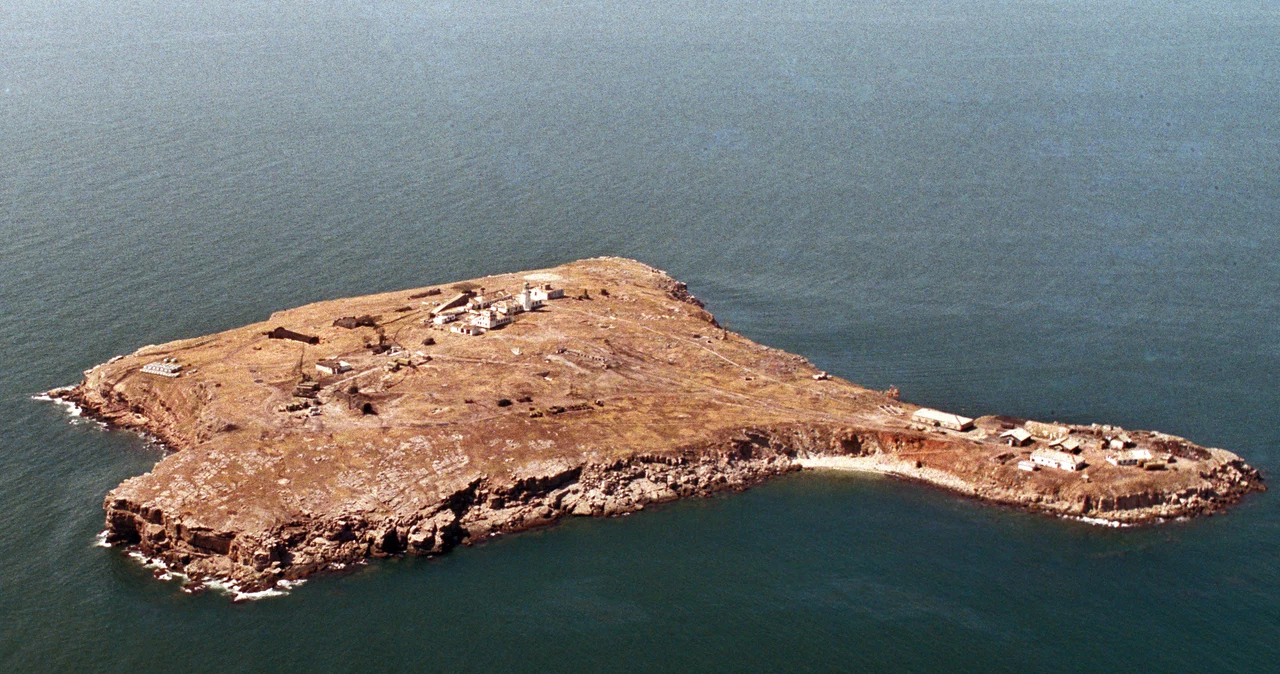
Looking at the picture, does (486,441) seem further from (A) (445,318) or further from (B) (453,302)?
(B) (453,302)

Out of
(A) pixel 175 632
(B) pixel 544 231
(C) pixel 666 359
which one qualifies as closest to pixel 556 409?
(C) pixel 666 359

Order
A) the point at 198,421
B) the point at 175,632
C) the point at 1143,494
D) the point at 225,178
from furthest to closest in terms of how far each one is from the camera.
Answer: the point at 225,178, the point at 198,421, the point at 1143,494, the point at 175,632

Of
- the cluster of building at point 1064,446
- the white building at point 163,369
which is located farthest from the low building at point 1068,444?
the white building at point 163,369

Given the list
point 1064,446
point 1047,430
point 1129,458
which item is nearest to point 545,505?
point 1064,446

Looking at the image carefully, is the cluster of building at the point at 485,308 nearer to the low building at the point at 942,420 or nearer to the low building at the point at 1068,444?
the low building at the point at 942,420

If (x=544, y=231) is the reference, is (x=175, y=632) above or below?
below

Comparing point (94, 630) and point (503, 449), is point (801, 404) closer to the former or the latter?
point (503, 449)
